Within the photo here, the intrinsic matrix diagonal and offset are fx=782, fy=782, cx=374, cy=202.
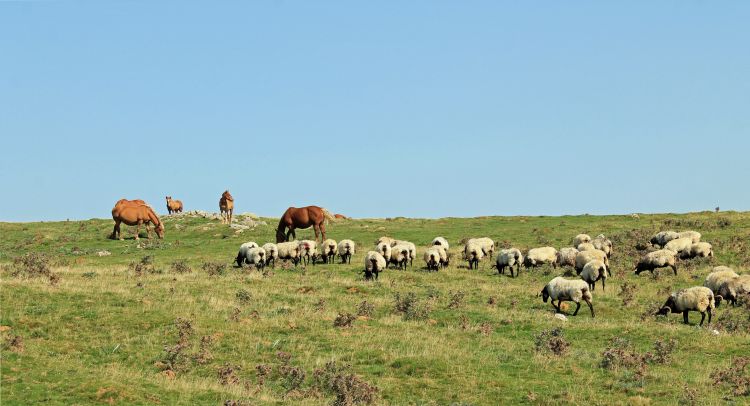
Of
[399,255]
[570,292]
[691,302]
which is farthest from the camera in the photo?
[399,255]

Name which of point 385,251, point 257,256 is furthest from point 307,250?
point 385,251

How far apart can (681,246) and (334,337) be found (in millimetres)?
26155

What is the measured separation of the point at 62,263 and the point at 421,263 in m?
19.2

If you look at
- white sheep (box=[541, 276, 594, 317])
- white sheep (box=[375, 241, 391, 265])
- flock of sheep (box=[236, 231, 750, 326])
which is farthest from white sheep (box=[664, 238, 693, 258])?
white sheep (box=[541, 276, 594, 317])

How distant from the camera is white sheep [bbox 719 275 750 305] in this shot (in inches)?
1126

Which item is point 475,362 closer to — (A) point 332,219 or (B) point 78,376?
(B) point 78,376

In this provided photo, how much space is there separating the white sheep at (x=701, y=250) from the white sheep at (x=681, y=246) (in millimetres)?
252

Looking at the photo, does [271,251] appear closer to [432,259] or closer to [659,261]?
[432,259]

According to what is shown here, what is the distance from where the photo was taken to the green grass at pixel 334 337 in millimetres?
18281

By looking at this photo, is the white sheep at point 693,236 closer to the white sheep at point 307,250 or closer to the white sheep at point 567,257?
the white sheep at point 567,257

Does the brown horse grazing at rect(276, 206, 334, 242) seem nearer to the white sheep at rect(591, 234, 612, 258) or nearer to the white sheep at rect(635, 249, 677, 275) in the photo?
the white sheep at rect(591, 234, 612, 258)

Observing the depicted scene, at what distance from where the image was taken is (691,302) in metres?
26.2

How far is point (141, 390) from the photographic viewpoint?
1759 centimetres

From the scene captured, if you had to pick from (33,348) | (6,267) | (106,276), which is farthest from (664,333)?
(6,267)
